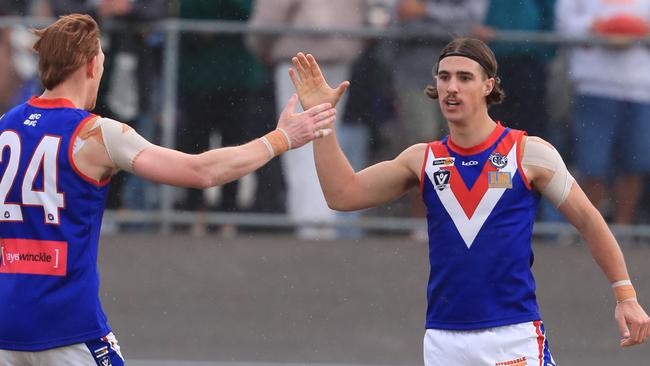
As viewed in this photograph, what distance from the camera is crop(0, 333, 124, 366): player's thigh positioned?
544cm

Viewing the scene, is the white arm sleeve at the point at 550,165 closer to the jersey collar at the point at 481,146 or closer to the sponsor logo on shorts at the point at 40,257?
the jersey collar at the point at 481,146

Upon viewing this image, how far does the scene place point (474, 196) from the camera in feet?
19.8

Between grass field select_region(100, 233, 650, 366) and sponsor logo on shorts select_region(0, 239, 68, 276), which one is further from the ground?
sponsor logo on shorts select_region(0, 239, 68, 276)

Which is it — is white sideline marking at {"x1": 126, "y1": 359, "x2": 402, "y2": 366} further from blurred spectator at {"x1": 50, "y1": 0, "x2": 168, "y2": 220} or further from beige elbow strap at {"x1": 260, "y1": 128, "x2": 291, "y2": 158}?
beige elbow strap at {"x1": 260, "y1": 128, "x2": 291, "y2": 158}

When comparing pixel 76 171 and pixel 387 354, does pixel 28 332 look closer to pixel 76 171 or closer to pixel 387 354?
pixel 76 171

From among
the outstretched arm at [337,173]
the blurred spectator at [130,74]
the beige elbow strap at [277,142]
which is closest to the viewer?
the beige elbow strap at [277,142]

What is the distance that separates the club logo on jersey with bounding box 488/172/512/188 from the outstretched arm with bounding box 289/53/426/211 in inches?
17.3

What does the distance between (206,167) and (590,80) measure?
5.43m

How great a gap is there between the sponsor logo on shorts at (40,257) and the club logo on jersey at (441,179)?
164cm

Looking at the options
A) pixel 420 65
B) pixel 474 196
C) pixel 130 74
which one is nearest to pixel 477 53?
pixel 474 196

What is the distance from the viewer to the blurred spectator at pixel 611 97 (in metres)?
10.2

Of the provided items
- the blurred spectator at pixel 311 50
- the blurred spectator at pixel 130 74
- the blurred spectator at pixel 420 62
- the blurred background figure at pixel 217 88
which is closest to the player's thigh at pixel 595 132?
the blurred spectator at pixel 420 62

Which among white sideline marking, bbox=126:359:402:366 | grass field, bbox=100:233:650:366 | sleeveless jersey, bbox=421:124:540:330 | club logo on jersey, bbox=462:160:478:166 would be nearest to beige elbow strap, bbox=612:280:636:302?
sleeveless jersey, bbox=421:124:540:330

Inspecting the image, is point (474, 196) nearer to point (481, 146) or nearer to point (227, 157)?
point (481, 146)
